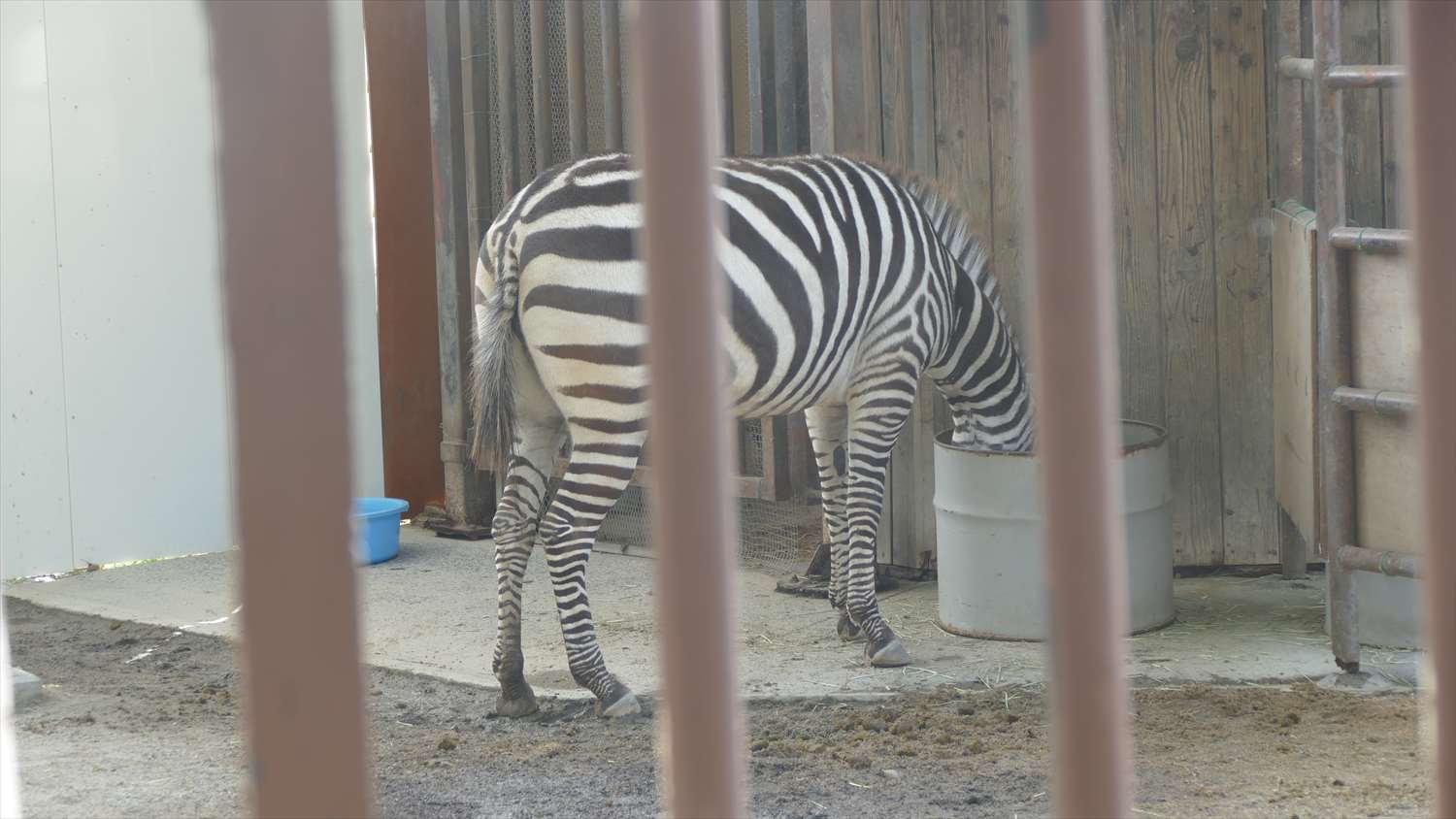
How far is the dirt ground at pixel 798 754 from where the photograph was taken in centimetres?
373

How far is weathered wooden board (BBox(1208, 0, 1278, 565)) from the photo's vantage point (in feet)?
18.7

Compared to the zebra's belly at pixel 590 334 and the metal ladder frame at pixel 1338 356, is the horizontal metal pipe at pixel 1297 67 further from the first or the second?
the zebra's belly at pixel 590 334

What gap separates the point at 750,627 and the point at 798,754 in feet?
4.72

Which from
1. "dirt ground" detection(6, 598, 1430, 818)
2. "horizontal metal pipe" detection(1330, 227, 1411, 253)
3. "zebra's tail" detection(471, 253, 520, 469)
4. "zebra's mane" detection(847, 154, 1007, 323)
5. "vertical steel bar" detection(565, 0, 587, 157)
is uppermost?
"vertical steel bar" detection(565, 0, 587, 157)

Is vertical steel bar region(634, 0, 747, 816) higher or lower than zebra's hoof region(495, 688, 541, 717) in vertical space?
higher

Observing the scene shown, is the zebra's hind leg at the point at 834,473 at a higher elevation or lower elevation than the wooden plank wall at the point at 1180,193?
lower

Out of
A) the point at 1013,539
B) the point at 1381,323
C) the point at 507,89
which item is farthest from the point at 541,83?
the point at 1381,323

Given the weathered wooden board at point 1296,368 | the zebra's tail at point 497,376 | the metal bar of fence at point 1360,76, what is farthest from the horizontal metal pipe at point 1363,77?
the zebra's tail at point 497,376

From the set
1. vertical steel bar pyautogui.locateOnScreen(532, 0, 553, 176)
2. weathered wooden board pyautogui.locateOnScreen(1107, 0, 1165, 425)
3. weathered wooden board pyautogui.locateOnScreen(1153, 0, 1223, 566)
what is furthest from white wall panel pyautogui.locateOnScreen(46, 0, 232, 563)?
weathered wooden board pyautogui.locateOnScreen(1153, 0, 1223, 566)

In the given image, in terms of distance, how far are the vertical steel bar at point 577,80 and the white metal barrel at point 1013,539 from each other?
2300mm

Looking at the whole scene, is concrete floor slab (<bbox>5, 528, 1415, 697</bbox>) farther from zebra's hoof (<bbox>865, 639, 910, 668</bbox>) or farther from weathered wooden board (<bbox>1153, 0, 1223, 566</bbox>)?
weathered wooden board (<bbox>1153, 0, 1223, 566</bbox>)

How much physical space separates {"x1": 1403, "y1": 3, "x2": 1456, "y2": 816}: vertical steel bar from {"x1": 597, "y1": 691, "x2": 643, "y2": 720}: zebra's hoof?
4.01 m

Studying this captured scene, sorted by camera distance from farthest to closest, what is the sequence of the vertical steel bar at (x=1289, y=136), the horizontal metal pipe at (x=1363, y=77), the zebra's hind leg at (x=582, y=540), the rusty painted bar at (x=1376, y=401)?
the vertical steel bar at (x=1289, y=136) → the zebra's hind leg at (x=582, y=540) → the rusty painted bar at (x=1376, y=401) → the horizontal metal pipe at (x=1363, y=77)

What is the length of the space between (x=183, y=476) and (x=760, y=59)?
11.0 ft
